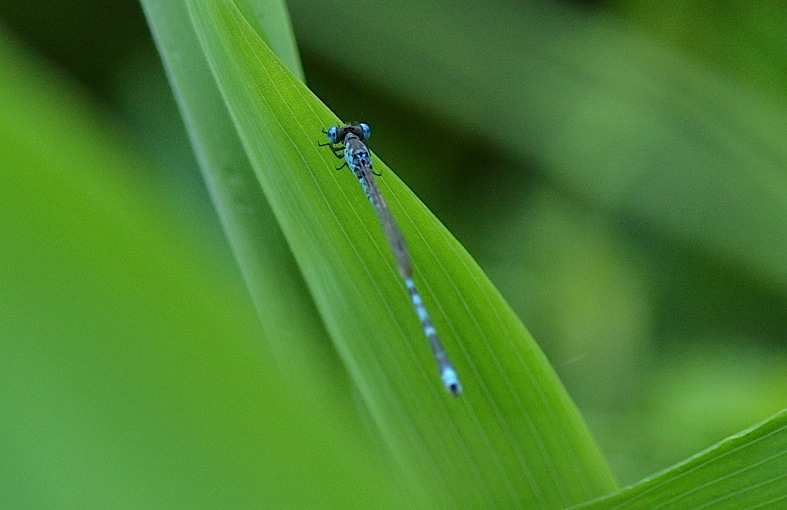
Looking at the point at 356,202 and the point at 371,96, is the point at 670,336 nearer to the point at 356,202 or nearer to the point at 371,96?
the point at 371,96

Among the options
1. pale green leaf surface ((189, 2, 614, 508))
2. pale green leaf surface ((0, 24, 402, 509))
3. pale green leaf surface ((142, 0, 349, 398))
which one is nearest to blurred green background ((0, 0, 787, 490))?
pale green leaf surface ((142, 0, 349, 398))

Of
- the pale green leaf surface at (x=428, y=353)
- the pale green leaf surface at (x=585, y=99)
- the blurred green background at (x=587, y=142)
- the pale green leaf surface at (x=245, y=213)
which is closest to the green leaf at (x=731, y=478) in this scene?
the pale green leaf surface at (x=428, y=353)

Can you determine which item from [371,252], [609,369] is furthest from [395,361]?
[609,369]

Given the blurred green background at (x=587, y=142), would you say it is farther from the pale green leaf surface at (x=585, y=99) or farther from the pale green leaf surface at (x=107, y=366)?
the pale green leaf surface at (x=107, y=366)

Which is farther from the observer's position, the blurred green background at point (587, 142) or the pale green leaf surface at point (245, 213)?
the blurred green background at point (587, 142)

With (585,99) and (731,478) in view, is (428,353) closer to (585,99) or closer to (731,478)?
(731,478)

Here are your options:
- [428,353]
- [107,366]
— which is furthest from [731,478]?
[107,366]
